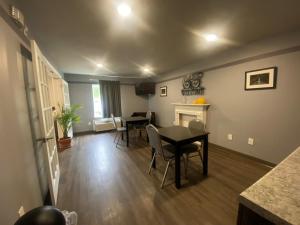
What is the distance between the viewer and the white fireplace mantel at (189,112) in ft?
11.7

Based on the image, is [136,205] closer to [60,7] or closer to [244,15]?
[60,7]

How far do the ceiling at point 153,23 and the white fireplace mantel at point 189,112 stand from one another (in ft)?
4.87

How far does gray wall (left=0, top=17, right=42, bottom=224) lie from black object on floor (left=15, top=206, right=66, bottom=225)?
161 mm

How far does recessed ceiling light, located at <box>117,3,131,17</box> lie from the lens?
1.40 meters

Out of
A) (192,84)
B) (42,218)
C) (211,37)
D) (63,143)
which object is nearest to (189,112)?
(192,84)

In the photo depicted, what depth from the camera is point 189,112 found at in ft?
13.0

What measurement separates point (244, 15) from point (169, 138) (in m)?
1.82

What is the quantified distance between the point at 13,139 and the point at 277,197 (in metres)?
1.69

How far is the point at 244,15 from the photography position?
1.64m

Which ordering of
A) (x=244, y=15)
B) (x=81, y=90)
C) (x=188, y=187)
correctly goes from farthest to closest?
(x=81, y=90) < (x=188, y=187) < (x=244, y=15)

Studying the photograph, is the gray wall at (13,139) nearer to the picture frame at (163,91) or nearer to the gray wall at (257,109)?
the gray wall at (257,109)

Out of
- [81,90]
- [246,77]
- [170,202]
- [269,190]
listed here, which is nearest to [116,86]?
[81,90]

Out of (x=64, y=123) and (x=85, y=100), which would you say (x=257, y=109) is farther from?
(x=85, y=100)

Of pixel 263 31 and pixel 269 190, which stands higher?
pixel 263 31
